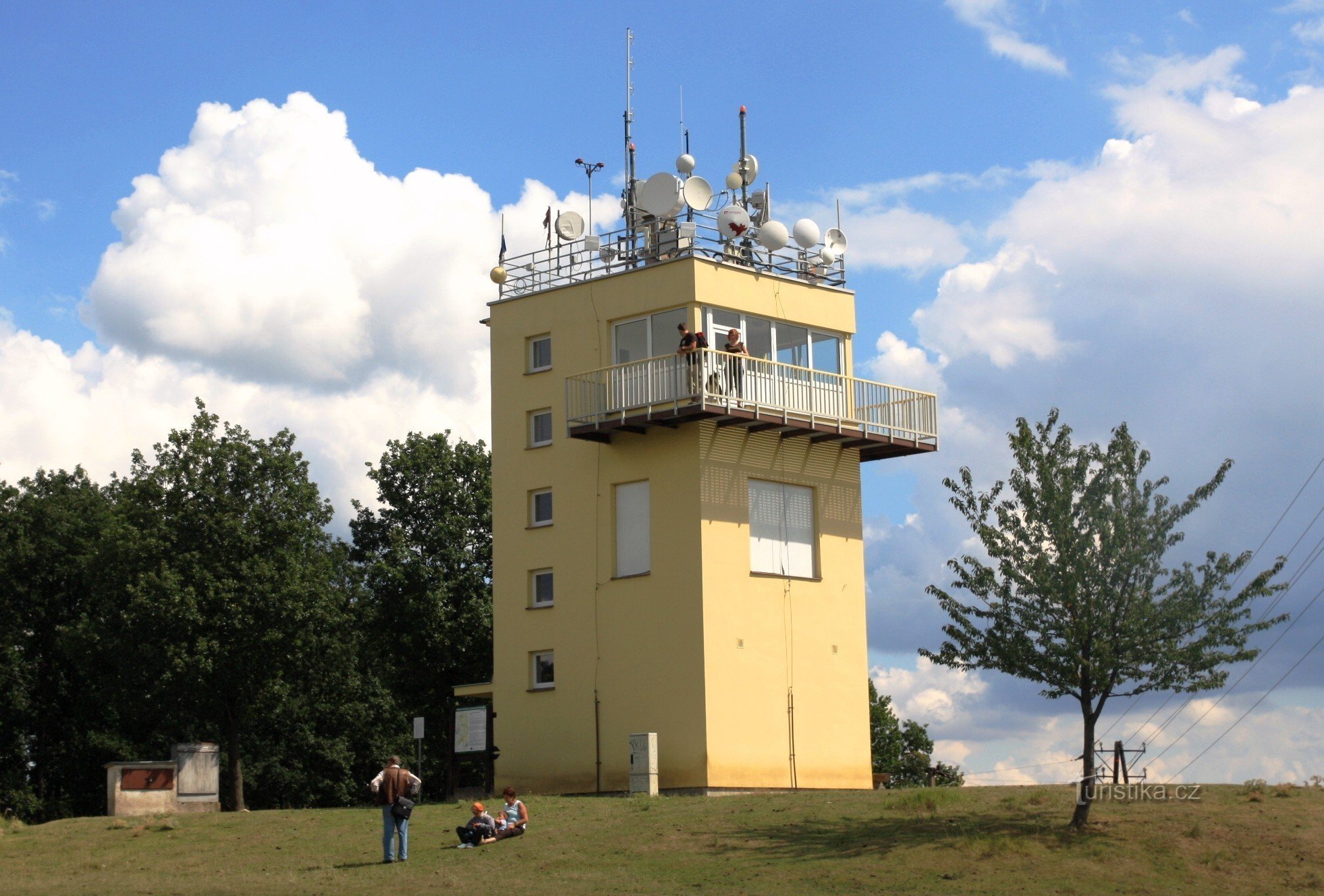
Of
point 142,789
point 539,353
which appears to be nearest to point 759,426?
point 539,353

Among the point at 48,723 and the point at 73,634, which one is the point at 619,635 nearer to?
the point at 73,634

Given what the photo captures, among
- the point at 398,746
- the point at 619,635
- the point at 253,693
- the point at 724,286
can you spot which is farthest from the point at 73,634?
the point at 724,286

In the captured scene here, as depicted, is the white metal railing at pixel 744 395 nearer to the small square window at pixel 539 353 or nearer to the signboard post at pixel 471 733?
the small square window at pixel 539 353

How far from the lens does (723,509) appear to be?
34.8 metres

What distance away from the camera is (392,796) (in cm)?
2520

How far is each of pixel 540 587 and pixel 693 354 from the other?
6952mm

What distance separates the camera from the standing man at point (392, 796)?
2511 centimetres

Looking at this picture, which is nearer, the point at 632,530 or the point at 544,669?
the point at 632,530

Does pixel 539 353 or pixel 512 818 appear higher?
pixel 539 353

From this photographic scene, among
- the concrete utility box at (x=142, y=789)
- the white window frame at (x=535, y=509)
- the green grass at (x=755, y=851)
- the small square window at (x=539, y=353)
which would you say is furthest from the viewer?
the small square window at (x=539, y=353)

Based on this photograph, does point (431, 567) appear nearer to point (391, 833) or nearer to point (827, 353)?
point (827, 353)

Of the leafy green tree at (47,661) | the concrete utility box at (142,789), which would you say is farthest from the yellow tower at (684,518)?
the leafy green tree at (47,661)

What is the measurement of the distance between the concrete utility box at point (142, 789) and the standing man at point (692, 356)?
1343 cm

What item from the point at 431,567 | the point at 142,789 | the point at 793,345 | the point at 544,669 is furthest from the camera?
the point at 431,567
